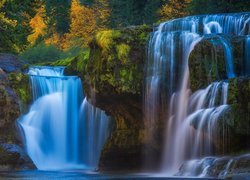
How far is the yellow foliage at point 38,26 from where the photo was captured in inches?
2864

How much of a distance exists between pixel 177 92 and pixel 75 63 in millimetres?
14333

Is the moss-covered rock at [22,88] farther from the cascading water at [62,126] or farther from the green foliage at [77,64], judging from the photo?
the green foliage at [77,64]

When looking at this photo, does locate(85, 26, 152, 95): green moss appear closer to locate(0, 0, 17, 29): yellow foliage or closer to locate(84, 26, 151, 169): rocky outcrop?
locate(84, 26, 151, 169): rocky outcrop

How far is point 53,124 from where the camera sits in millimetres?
34781

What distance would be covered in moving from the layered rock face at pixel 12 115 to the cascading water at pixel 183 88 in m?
7.05

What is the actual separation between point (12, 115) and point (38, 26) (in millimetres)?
44043

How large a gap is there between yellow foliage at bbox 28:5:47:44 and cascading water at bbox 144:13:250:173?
150 ft

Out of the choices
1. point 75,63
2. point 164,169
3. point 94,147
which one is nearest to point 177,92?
point 164,169

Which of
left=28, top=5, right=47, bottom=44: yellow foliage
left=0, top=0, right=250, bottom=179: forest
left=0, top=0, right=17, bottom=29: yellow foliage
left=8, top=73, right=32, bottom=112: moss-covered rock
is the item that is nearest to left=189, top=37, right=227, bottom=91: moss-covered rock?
left=0, top=0, right=250, bottom=179: forest

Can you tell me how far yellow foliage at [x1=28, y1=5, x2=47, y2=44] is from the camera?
7275 centimetres

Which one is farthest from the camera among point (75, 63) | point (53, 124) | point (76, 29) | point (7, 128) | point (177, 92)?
point (76, 29)

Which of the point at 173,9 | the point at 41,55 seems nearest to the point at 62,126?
the point at 173,9

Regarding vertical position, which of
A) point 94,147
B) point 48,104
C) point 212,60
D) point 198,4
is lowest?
point 94,147

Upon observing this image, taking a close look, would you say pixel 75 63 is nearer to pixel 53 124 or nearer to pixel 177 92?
pixel 53 124
